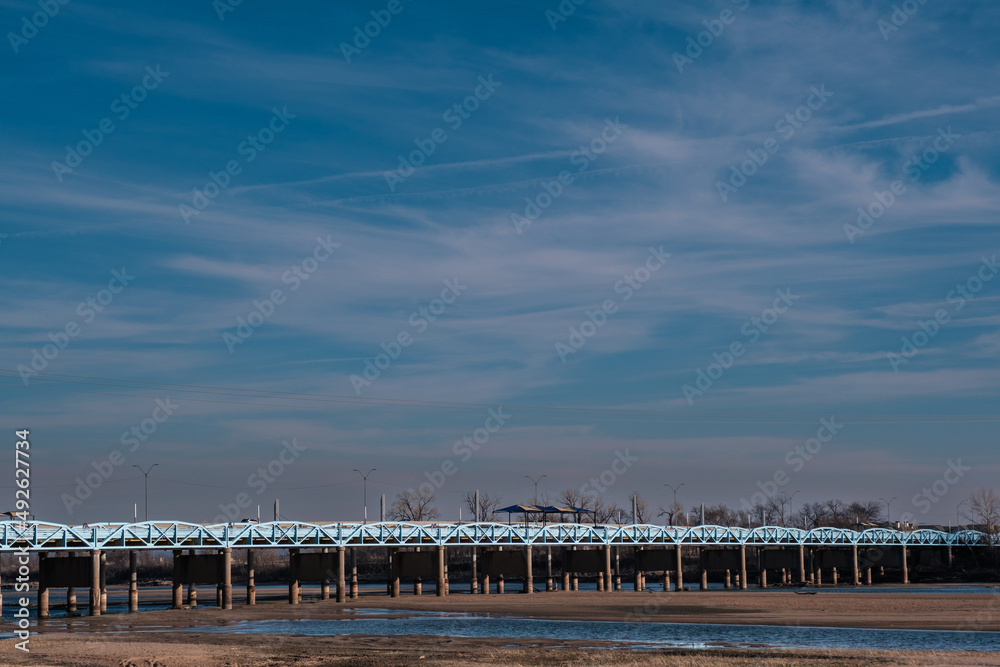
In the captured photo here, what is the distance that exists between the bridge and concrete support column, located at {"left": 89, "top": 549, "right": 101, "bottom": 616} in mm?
70

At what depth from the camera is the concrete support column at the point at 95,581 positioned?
70.9 metres

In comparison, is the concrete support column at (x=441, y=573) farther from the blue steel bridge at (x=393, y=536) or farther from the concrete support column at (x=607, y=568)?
the concrete support column at (x=607, y=568)

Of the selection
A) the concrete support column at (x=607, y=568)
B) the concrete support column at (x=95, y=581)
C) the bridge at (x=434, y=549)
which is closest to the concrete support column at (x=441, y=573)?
the bridge at (x=434, y=549)

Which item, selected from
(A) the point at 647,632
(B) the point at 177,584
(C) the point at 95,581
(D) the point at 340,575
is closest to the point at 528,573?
(D) the point at 340,575

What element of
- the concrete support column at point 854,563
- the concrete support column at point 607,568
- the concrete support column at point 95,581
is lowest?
the concrete support column at point 854,563

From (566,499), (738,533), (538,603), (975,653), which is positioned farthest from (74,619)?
(566,499)

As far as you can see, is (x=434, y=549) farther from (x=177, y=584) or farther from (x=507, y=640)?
(x=507, y=640)

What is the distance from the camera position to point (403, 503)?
192 meters

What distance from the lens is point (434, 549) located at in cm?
9831

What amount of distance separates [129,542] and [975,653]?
58.0 m

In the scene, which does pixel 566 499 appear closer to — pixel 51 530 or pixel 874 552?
pixel 874 552

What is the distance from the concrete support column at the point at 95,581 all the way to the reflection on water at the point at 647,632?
13640 mm

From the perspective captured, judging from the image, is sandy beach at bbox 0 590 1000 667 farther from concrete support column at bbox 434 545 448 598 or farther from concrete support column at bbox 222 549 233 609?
concrete support column at bbox 434 545 448 598

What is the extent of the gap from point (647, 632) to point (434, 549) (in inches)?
1831
